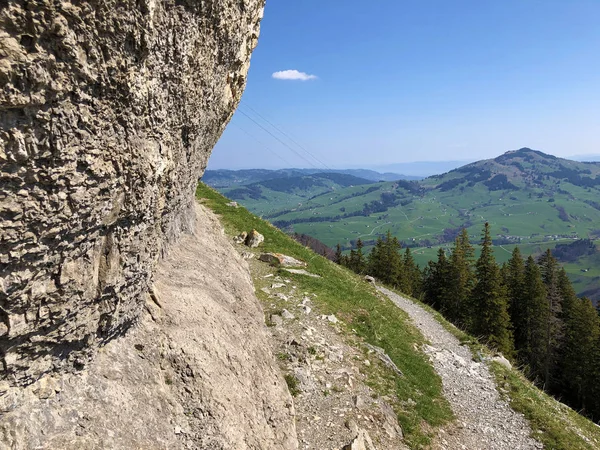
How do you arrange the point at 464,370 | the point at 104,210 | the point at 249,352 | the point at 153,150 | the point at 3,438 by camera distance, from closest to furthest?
the point at 3,438, the point at 104,210, the point at 153,150, the point at 249,352, the point at 464,370

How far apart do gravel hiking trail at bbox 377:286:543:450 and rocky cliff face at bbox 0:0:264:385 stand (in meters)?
13.9

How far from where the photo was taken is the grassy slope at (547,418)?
54.2 feet

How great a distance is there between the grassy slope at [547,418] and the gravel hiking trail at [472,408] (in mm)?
467

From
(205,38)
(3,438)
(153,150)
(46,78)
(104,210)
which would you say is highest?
(205,38)

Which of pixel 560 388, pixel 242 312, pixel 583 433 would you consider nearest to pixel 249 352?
pixel 242 312

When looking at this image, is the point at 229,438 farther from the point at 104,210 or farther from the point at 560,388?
the point at 560,388

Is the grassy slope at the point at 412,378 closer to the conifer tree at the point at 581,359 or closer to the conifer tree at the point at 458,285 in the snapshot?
the conifer tree at the point at 581,359

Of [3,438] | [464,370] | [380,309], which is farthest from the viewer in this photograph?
[380,309]

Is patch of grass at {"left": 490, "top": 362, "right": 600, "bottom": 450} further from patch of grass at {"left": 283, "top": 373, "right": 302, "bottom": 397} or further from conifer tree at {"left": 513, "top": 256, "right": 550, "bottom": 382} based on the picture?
conifer tree at {"left": 513, "top": 256, "right": 550, "bottom": 382}

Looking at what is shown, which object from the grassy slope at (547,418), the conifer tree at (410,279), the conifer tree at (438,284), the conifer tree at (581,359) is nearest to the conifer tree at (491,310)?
the conifer tree at (581,359)

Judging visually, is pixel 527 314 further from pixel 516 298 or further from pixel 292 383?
pixel 292 383

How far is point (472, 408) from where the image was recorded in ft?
58.6

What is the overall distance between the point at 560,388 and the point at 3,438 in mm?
70690

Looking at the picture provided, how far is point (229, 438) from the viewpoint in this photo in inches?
336
